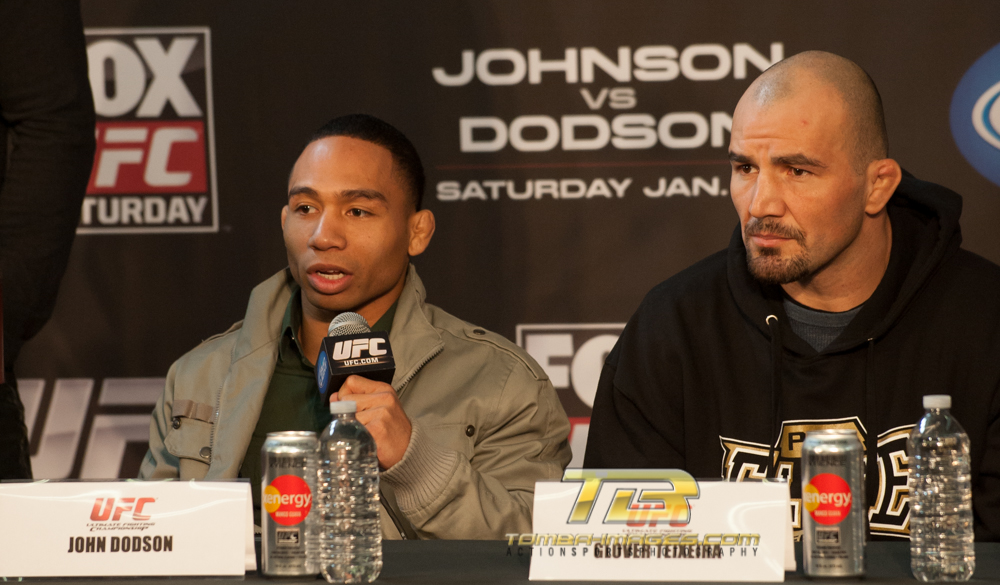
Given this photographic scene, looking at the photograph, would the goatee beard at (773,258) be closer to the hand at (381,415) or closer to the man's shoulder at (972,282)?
the man's shoulder at (972,282)

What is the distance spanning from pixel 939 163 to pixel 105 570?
2.46 m

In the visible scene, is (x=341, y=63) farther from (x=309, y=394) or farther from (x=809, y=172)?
(x=809, y=172)

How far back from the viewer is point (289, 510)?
1261 millimetres

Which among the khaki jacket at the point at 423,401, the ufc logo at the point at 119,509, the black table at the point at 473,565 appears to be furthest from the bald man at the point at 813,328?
the ufc logo at the point at 119,509

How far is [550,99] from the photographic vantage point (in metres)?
3.08

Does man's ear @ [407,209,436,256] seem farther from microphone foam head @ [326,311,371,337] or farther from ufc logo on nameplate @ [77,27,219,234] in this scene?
ufc logo on nameplate @ [77,27,219,234]

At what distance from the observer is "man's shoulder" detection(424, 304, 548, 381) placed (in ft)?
7.48

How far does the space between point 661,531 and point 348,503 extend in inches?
14.3

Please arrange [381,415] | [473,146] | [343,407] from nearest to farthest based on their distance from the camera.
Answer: [343,407] < [381,415] < [473,146]

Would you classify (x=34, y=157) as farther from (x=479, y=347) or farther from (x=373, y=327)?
(x=479, y=347)

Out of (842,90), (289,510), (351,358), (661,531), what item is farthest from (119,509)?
(842,90)

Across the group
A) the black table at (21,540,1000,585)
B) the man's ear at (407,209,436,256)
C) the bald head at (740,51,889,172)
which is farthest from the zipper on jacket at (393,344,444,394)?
the bald head at (740,51,889,172)

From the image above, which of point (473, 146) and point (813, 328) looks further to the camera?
point (473, 146)

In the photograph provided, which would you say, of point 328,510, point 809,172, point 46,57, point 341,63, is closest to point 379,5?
point 341,63
